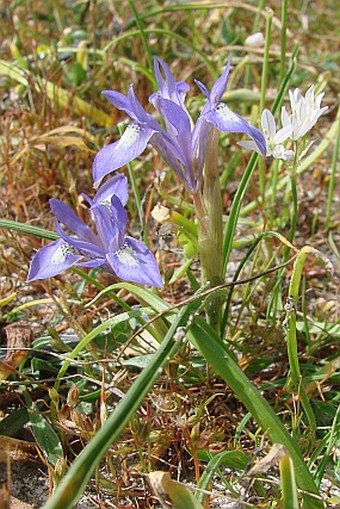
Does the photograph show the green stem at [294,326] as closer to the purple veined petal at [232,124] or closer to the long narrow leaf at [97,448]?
the purple veined petal at [232,124]

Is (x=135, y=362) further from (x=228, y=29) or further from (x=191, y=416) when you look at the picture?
(x=228, y=29)

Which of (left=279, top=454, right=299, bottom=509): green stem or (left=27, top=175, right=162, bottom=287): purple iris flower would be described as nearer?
(left=279, top=454, right=299, bottom=509): green stem

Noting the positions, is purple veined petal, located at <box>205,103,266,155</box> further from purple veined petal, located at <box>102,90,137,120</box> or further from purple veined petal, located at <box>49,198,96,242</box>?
purple veined petal, located at <box>49,198,96,242</box>

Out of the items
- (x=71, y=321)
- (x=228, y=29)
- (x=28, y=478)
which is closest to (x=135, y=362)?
(x=71, y=321)

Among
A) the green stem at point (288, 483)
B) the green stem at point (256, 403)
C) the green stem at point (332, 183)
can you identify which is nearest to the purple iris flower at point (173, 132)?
the green stem at point (256, 403)

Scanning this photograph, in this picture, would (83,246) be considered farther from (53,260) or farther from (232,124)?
(232,124)

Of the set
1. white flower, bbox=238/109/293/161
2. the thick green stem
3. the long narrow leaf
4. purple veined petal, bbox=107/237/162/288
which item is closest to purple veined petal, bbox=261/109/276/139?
white flower, bbox=238/109/293/161

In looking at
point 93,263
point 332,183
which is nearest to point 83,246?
point 93,263
